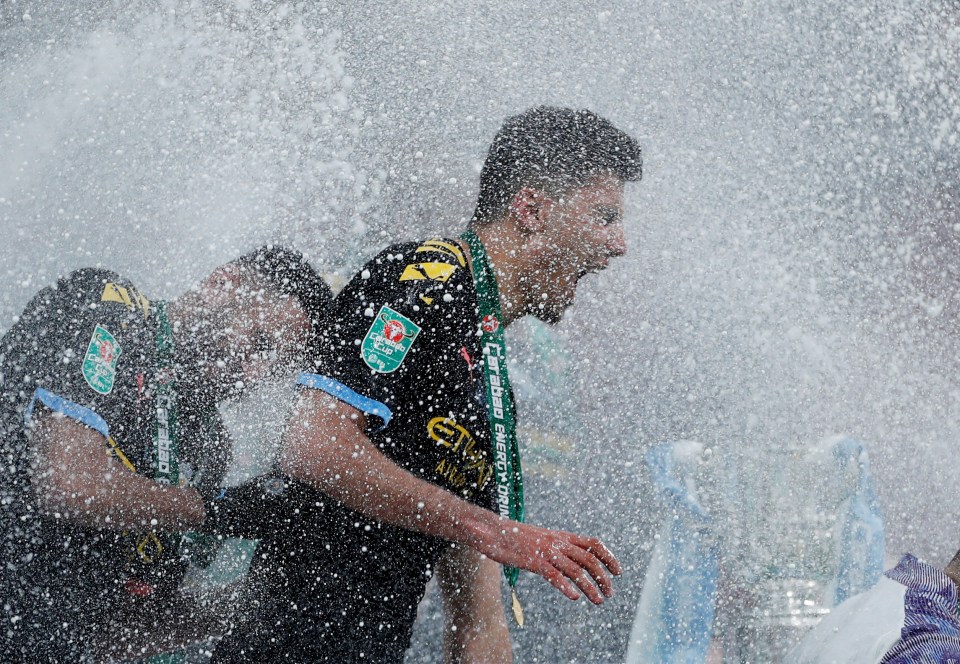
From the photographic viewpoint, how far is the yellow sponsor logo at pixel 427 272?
4.53ft

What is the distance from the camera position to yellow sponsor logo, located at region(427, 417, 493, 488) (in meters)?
1.45

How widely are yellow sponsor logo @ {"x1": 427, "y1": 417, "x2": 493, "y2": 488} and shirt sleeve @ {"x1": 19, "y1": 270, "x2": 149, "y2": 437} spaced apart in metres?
0.54

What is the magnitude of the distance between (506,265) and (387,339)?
0.97 feet

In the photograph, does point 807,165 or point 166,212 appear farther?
point 807,165

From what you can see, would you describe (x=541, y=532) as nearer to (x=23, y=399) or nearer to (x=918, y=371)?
(x=23, y=399)

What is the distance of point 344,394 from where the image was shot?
134 centimetres

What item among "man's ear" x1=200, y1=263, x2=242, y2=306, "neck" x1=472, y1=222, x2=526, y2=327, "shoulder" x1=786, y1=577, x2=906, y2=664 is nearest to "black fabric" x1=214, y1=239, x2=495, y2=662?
"neck" x1=472, y1=222, x2=526, y2=327

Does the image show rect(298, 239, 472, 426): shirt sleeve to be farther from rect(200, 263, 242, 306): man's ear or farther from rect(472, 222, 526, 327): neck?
rect(200, 263, 242, 306): man's ear

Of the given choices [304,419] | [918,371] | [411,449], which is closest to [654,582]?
[411,449]

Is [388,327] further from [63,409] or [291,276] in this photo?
[63,409]

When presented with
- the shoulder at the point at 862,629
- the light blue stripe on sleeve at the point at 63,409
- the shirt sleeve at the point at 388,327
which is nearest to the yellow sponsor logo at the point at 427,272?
the shirt sleeve at the point at 388,327

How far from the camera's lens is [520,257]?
5.11 feet

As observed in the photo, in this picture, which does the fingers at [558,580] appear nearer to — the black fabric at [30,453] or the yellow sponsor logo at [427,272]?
the yellow sponsor logo at [427,272]

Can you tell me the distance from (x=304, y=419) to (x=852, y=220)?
348cm
